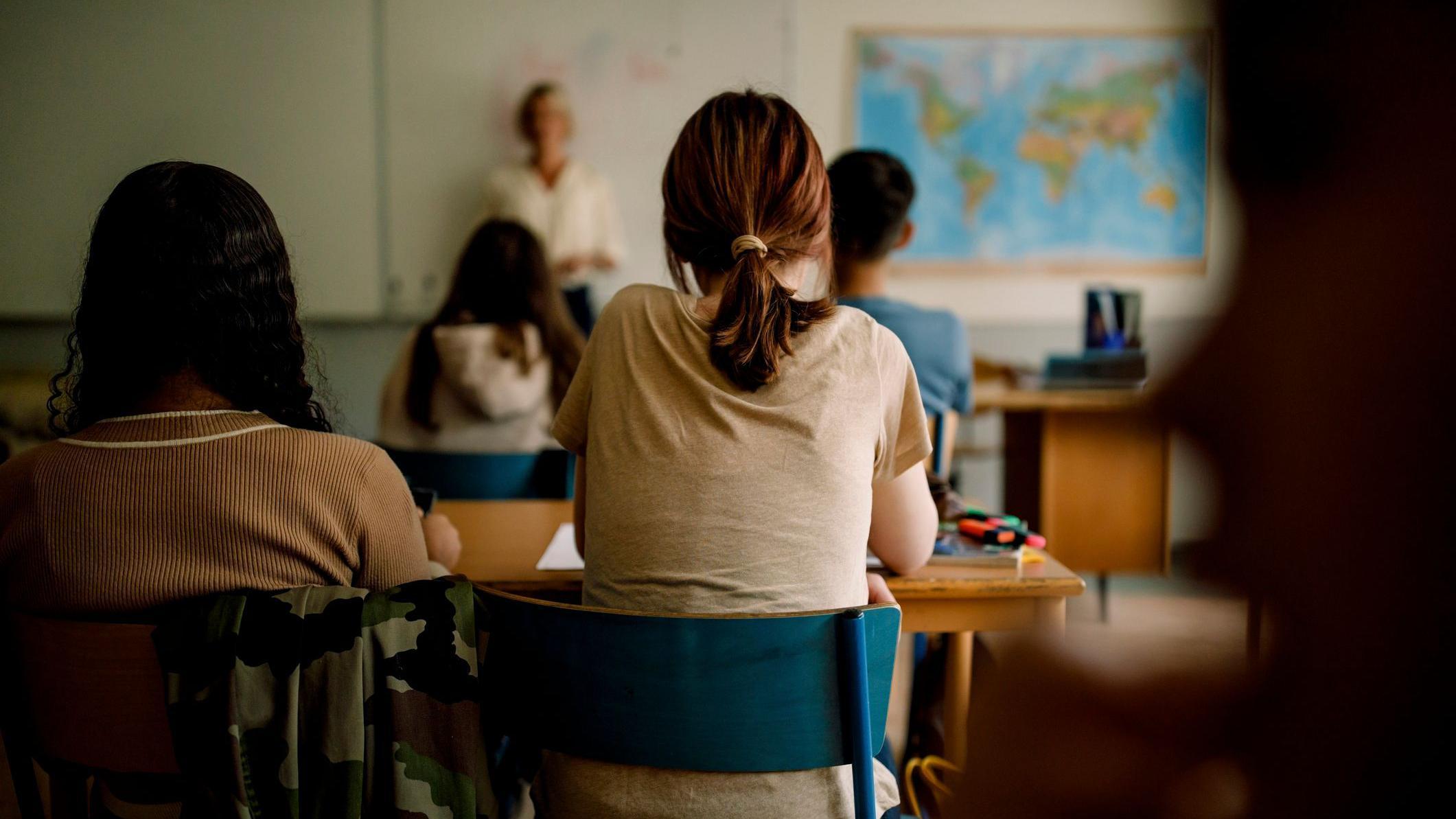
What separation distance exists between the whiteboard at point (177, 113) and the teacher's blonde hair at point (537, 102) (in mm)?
599

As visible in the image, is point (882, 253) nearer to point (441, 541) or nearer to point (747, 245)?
point (747, 245)

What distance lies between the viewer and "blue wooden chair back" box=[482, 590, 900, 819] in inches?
36.1

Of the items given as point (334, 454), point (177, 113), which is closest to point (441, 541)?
point (334, 454)

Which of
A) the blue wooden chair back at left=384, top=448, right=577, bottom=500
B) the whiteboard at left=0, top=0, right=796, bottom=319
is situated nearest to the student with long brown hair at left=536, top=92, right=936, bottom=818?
the blue wooden chair back at left=384, top=448, right=577, bottom=500

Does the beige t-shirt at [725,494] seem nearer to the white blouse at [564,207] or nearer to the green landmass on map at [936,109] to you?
the white blouse at [564,207]

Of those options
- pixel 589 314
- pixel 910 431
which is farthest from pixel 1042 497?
pixel 910 431

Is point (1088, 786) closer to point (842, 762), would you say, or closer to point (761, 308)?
point (842, 762)

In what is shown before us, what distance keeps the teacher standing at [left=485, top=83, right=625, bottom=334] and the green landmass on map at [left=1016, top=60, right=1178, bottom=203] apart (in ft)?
6.29

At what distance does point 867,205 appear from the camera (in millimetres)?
→ 2186

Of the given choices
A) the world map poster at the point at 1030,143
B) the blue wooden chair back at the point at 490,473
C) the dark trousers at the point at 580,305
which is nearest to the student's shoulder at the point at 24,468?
the blue wooden chair back at the point at 490,473

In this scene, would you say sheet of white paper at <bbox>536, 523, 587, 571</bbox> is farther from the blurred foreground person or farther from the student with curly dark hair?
the blurred foreground person

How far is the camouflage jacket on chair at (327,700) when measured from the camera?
901 mm

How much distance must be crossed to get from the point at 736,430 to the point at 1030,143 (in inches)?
155

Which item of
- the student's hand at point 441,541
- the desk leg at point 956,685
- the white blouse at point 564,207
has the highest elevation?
the white blouse at point 564,207
